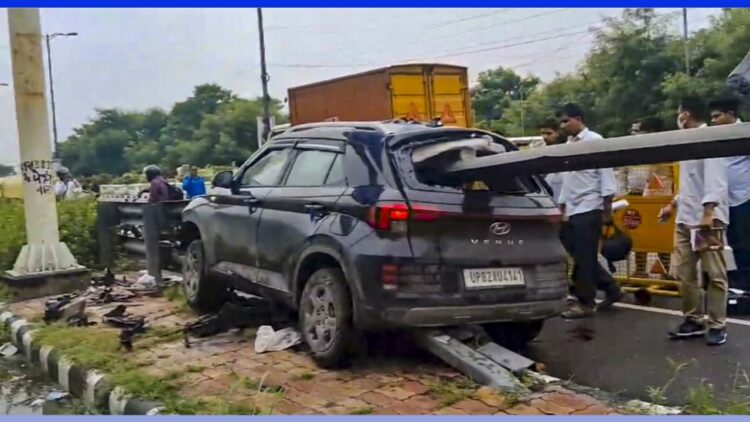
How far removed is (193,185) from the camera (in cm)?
369

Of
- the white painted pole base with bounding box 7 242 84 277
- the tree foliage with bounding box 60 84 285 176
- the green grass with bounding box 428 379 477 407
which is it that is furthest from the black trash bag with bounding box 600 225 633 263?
the white painted pole base with bounding box 7 242 84 277

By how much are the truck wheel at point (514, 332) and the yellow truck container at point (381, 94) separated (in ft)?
2.91

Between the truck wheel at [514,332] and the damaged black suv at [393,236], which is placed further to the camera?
the truck wheel at [514,332]

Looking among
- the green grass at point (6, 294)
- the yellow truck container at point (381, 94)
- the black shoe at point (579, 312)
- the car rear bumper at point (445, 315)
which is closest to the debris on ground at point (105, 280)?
the green grass at point (6, 294)

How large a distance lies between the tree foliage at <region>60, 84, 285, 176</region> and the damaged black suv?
0.12 meters

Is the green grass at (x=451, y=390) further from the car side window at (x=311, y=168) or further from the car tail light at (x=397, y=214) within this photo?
the car side window at (x=311, y=168)

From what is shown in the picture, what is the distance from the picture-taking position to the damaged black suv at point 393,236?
3092mm

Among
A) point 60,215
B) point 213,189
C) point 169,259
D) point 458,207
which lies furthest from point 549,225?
point 60,215

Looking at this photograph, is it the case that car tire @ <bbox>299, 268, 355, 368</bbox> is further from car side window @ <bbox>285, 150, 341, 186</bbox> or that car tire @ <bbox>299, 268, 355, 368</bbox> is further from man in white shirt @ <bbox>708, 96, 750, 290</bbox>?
man in white shirt @ <bbox>708, 96, 750, 290</bbox>

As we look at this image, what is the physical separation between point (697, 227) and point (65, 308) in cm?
294

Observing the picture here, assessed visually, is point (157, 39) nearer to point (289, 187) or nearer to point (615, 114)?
point (289, 187)

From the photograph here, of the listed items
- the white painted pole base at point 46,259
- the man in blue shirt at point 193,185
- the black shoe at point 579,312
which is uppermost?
the man in blue shirt at point 193,185

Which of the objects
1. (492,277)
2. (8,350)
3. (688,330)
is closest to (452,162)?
(492,277)

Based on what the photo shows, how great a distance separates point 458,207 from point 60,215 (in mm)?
1843
